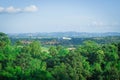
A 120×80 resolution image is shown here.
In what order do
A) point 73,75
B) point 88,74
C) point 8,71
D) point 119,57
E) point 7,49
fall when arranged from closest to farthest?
point 73,75
point 88,74
point 8,71
point 119,57
point 7,49

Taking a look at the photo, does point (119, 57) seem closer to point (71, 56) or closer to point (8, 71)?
point (71, 56)

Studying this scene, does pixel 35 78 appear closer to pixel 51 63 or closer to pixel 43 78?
pixel 43 78

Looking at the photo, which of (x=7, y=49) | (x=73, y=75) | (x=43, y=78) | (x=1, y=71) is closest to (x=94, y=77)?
(x=73, y=75)

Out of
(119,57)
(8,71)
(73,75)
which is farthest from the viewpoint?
(119,57)

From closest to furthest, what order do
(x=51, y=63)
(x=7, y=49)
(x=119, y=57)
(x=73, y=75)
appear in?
(x=73, y=75)
(x=51, y=63)
(x=119, y=57)
(x=7, y=49)

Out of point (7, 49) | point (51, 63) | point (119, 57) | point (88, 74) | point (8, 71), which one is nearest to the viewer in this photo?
point (88, 74)

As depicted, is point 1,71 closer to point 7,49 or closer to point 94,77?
point 94,77

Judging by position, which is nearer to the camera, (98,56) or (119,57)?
(98,56)

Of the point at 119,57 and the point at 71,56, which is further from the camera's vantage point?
the point at 119,57

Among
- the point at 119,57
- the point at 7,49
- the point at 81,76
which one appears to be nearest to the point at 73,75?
the point at 81,76
